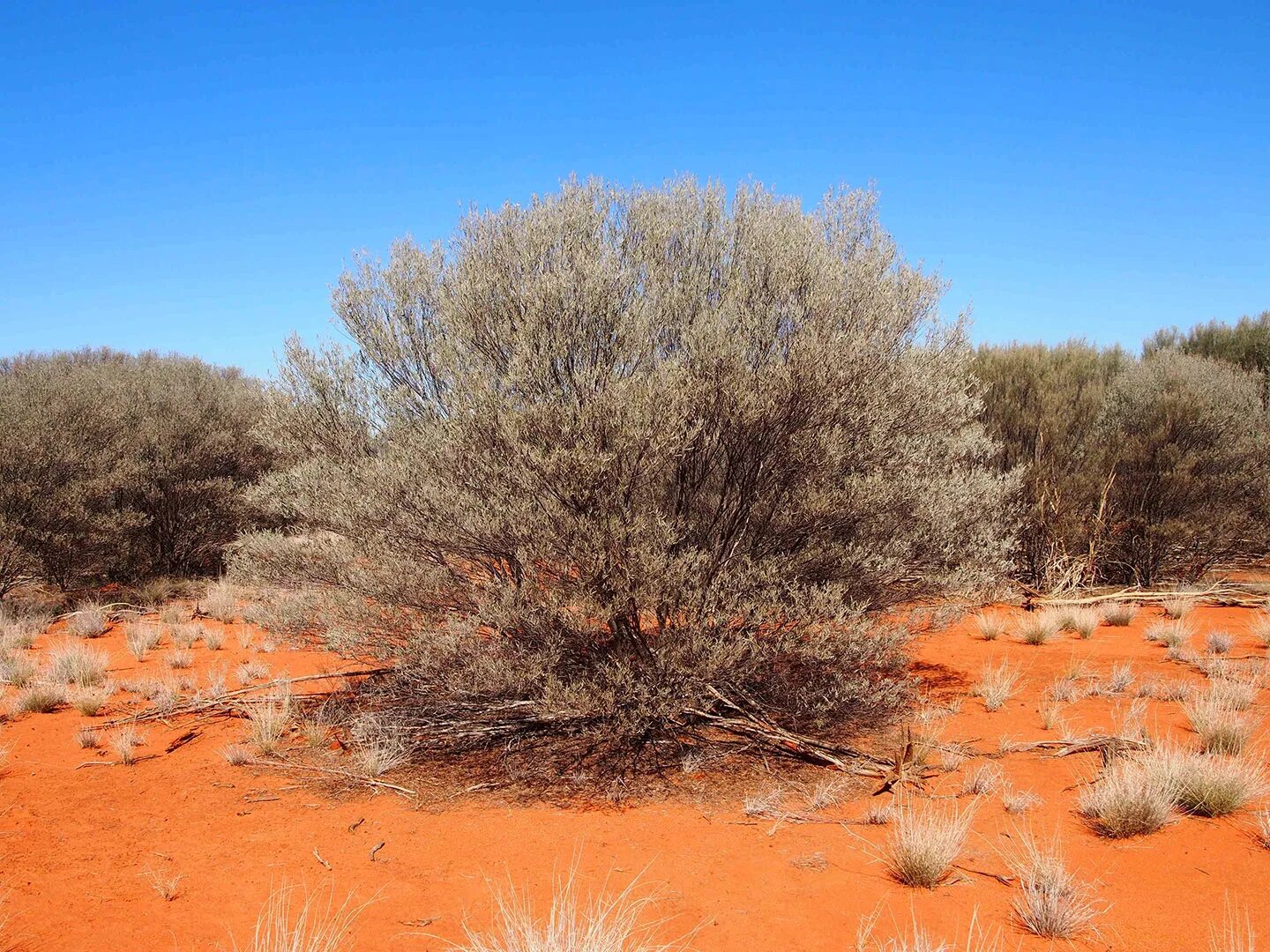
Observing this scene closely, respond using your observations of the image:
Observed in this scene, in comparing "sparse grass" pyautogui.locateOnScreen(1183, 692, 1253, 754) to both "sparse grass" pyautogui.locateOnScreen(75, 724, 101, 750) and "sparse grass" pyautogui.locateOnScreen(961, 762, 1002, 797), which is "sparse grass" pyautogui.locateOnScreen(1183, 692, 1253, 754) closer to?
"sparse grass" pyautogui.locateOnScreen(961, 762, 1002, 797)

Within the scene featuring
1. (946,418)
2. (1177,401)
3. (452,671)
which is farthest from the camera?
(1177,401)

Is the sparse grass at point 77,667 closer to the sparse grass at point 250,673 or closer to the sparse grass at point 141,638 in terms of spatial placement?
the sparse grass at point 141,638

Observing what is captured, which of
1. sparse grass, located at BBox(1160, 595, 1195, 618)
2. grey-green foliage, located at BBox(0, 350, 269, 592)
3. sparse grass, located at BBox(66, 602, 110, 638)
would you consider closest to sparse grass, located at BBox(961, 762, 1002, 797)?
sparse grass, located at BBox(1160, 595, 1195, 618)

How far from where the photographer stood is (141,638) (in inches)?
396

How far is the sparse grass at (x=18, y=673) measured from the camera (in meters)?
8.20

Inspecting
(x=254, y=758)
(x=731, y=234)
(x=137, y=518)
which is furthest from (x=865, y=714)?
(x=137, y=518)

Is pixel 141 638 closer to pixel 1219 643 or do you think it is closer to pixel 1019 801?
pixel 1019 801

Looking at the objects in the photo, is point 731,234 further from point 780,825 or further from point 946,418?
point 780,825

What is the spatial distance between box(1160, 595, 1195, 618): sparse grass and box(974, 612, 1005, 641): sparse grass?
2303 mm

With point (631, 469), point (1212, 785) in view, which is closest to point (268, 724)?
point (631, 469)

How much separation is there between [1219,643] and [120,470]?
53.7 feet

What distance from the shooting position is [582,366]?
19.7 ft

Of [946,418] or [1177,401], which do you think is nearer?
[946,418]

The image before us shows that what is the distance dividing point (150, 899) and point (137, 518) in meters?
11.5
